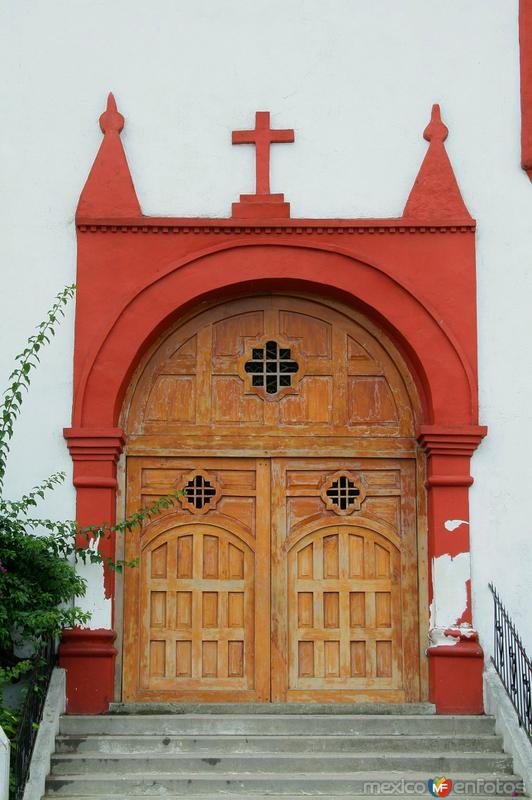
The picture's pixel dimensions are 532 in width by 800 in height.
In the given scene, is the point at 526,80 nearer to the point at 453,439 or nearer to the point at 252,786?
the point at 453,439

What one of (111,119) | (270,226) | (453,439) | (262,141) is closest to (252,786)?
(453,439)

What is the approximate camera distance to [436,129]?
1088cm

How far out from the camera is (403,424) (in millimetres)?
10820

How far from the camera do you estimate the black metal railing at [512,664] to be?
30.8 ft

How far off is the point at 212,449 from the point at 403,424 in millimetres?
1629

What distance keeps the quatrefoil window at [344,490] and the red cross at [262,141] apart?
2.48 m

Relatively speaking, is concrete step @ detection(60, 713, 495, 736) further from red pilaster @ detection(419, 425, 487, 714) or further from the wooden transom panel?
the wooden transom panel

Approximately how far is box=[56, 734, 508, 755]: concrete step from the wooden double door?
1007mm

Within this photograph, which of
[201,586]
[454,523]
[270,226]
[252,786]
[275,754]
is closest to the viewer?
[252,786]

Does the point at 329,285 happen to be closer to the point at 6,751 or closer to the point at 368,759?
the point at 368,759

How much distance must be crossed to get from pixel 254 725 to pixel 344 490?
7.16 feet

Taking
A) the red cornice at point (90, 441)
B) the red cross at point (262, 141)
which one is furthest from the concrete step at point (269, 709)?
the red cross at point (262, 141)

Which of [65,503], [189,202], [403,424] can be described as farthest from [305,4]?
[65,503]

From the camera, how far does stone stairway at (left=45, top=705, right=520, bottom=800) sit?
881 cm
